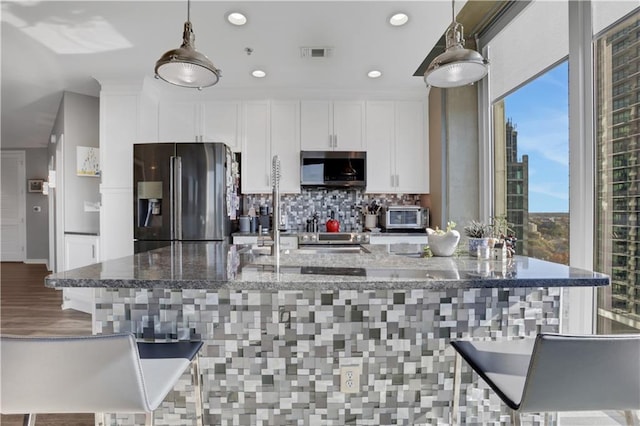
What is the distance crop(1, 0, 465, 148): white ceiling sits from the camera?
101 inches

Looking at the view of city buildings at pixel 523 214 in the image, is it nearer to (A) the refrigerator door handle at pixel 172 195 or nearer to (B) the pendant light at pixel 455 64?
(B) the pendant light at pixel 455 64

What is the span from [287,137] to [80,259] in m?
2.81

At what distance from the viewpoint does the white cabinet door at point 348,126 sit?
162 inches

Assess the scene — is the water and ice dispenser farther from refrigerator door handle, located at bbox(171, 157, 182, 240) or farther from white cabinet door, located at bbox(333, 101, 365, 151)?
white cabinet door, located at bbox(333, 101, 365, 151)

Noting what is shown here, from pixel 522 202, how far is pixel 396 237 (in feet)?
4.15

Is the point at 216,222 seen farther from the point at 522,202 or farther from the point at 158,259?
the point at 522,202

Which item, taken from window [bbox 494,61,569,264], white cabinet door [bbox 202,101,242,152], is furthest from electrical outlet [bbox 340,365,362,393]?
white cabinet door [bbox 202,101,242,152]

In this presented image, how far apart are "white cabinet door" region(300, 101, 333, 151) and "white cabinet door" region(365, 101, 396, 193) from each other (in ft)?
1.51

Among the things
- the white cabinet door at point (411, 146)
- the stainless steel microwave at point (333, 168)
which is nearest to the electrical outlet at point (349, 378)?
the stainless steel microwave at point (333, 168)

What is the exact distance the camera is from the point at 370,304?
151cm

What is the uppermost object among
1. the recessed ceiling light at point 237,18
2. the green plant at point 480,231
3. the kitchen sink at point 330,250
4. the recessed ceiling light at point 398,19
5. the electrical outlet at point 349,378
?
the recessed ceiling light at point 398,19

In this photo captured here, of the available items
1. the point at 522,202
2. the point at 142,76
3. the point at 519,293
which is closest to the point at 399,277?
the point at 519,293

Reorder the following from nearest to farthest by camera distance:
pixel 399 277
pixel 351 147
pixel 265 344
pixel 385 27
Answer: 1. pixel 399 277
2. pixel 265 344
3. pixel 385 27
4. pixel 351 147

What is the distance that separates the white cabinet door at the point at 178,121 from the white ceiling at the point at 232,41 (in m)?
0.39
